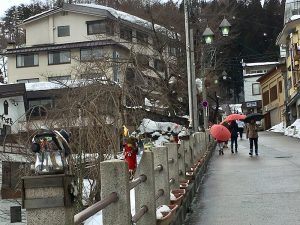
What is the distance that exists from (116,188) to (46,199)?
1.43 meters

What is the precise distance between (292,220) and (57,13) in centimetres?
4718

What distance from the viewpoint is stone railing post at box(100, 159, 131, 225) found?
15.0ft

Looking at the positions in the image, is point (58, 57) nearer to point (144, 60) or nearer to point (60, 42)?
point (60, 42)

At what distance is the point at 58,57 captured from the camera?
4897 cm

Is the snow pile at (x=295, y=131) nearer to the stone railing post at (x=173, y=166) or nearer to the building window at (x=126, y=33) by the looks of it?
the building window at (x=126, y=33)

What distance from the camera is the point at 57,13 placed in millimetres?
52031

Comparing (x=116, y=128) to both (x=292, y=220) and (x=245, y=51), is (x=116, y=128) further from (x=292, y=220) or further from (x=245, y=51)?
(x=245, y=51)

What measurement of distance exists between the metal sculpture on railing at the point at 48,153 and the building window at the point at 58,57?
4577 centimetres

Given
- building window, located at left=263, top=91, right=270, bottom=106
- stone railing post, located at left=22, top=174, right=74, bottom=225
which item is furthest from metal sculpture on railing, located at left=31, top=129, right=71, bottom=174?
building window, located at left=263, top=91, right=270, bottom=106

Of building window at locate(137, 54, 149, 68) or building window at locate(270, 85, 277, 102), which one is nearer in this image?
building window at locate(137, 54, 149, 68)

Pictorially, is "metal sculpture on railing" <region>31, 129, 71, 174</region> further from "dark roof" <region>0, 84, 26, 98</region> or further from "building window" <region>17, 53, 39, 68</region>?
"building window" <region>17, 53, 39, 68</region>

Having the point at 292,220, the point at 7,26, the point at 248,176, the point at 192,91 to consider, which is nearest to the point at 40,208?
the point at 292,220

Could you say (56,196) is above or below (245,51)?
below

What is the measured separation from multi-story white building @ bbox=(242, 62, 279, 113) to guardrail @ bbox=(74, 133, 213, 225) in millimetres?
65360
